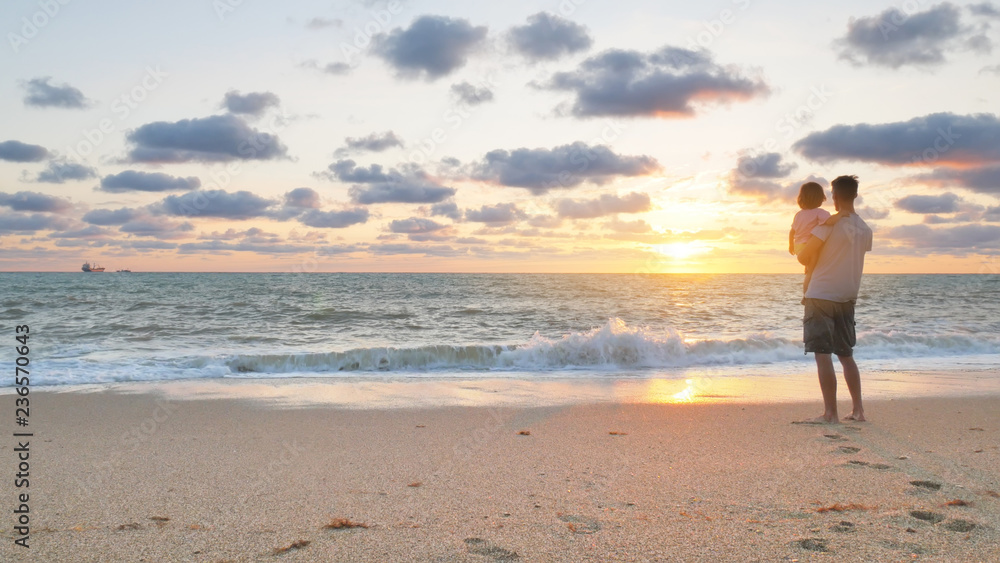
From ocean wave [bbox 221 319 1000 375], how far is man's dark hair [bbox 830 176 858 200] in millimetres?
6592

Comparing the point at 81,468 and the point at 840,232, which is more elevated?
the point at 840,232

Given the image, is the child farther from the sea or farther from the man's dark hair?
the sea

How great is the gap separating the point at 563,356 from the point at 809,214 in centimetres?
712

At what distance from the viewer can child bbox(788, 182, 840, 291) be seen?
5156 mm

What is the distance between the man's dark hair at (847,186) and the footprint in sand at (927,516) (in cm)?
289

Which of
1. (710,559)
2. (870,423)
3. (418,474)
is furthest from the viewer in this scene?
(870,423)

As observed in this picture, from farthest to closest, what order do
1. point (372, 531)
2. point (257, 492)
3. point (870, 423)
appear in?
point (870, 423) → point (257, 492) → point (372, 531)

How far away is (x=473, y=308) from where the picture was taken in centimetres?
2869

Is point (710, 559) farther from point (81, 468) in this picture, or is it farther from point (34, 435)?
point (34, 435)

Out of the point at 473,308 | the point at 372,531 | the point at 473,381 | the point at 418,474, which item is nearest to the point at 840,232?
the point at 418,474

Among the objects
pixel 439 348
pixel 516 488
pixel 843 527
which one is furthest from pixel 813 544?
pixel 439 348

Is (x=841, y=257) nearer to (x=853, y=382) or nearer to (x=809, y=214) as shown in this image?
(x=809, y=214)

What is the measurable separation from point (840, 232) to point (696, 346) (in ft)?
25.8

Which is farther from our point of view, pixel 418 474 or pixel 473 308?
pixel 473 308
